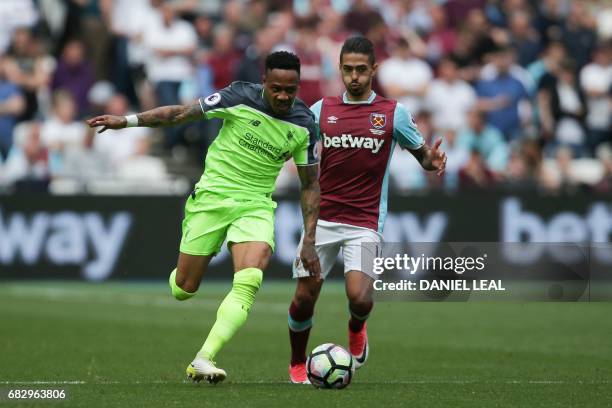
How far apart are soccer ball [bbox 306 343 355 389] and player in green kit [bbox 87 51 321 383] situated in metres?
0.60

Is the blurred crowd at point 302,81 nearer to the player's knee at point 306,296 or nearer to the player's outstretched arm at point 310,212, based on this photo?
the player's knee at point 306,296

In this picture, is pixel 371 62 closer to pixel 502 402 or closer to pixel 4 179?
pixel 502 402

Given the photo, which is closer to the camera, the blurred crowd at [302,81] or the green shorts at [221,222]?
the green shorts at [221,222]

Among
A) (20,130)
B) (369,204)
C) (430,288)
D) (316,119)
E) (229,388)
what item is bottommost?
(229,388)

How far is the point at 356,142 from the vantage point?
10211 mm

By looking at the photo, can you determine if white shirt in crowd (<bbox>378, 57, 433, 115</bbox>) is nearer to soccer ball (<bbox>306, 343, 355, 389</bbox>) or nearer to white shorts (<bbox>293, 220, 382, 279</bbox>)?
white shorts (<bbox>293, 220, 382, 279</bbox>)

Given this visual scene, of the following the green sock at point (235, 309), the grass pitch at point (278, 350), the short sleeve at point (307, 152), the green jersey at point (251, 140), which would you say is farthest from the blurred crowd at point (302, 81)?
the green sock at point (235, 309)

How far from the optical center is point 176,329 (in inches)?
578

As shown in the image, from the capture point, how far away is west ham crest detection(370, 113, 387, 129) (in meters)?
10.2

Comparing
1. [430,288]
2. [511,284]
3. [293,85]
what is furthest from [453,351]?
[293,85]

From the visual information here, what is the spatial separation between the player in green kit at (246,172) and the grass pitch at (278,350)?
3.13 feet

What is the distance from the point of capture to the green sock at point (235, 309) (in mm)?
9125

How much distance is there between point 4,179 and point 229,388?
37.5 feet

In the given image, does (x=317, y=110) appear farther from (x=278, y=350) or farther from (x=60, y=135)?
(x=60, y=135)
